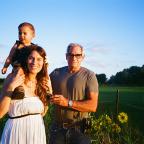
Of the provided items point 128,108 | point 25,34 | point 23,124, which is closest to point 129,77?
point 128,108

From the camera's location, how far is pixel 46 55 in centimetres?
487

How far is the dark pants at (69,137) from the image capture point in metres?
5.43

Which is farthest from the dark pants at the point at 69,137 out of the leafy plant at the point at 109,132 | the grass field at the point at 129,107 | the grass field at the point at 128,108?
the grass field at the point at 129,107

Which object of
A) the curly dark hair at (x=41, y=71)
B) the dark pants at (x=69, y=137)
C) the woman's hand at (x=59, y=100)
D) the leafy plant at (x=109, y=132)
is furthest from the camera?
the leafy plant at (x=109, y=132)

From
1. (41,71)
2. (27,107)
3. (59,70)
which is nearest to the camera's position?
(27,107)

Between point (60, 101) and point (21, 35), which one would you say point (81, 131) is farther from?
point (21, 35)

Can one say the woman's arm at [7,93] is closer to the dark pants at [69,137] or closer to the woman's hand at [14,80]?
the woman's hand at [14,80]

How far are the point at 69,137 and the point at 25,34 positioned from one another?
1.80 meters

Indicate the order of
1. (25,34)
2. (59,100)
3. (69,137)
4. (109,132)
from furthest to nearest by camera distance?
(109,132), (25,34), (69,137), (59,100)

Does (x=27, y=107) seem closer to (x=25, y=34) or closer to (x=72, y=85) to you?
(x=72, y=85)

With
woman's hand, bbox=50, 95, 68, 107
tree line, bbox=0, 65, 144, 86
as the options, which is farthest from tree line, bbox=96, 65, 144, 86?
woman's hand, bbox=50, 95, 68, 107

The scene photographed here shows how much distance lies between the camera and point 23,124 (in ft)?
15.3

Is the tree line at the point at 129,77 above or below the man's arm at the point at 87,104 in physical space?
above

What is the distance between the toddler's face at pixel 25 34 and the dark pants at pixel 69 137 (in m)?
1.63
